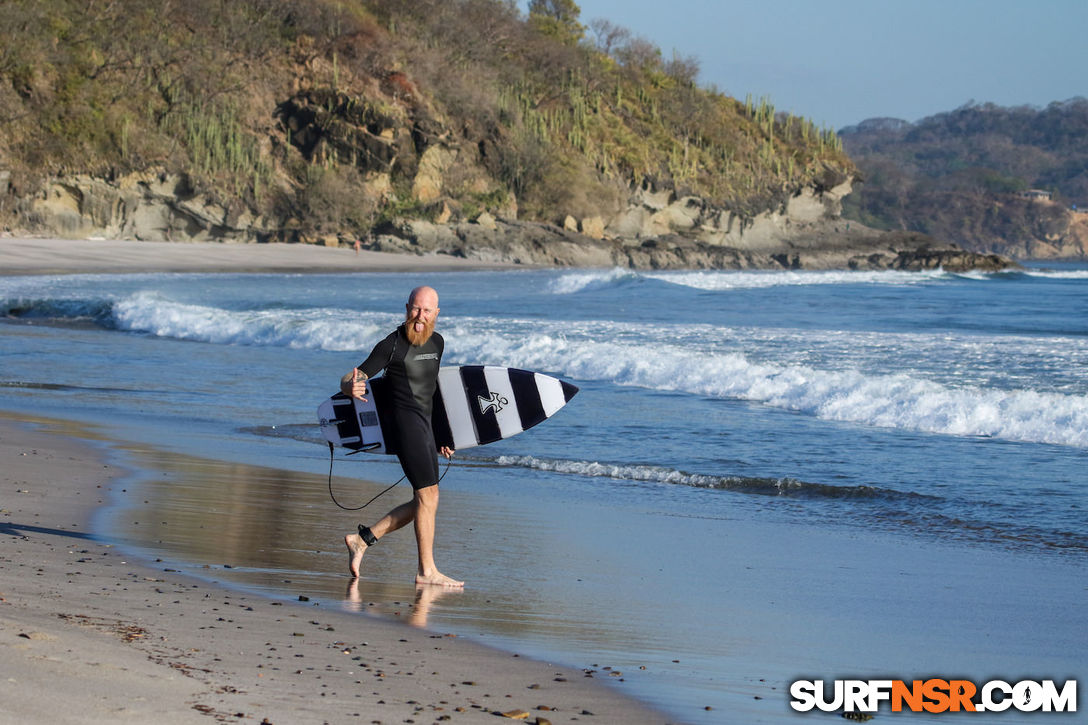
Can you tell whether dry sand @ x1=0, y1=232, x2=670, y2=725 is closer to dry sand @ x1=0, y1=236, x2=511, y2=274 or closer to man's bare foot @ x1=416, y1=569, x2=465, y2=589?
man's bare foot @ x1=416, y1=569, x2=465, y2=589

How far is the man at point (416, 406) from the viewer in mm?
4629

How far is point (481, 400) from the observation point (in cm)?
572

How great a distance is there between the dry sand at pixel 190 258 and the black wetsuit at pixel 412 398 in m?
29.9

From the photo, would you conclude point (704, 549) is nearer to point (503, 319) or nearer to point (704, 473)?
point (704, 473)

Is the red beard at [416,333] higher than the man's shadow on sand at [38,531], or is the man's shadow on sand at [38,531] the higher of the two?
the red beard at [416,333]

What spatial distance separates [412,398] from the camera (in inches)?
186

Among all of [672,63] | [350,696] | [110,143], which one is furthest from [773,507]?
[672,63]

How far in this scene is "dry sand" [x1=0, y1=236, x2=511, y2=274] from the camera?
1373 inches

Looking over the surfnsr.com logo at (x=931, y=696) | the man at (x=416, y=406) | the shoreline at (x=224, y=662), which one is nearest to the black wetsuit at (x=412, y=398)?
the man at (x=416, y=406)

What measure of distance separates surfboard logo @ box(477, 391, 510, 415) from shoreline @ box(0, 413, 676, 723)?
5.96 feet

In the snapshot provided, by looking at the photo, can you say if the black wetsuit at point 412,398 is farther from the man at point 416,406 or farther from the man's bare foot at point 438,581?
the man's bare foot at point 438,581

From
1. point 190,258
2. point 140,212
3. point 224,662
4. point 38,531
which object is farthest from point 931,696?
point 140,212

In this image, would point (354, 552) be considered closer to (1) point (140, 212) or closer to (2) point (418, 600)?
(2) point (418, 600)

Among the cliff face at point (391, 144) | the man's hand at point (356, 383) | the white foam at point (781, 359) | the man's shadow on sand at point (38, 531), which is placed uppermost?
the cliff face at point (391, 144)
